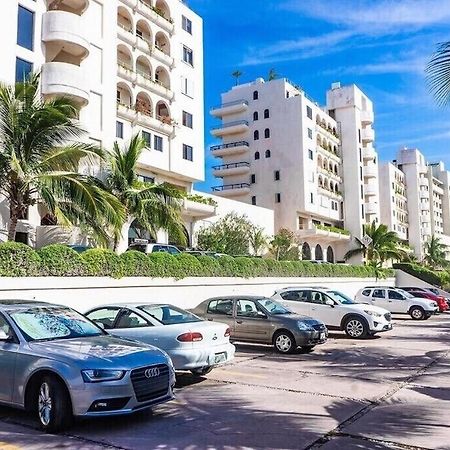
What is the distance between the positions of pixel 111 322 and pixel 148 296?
891 cm

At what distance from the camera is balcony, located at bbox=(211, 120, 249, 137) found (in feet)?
195

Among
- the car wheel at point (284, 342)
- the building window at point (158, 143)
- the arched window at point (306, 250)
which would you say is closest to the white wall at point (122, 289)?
the car wheel at point (284, 342)

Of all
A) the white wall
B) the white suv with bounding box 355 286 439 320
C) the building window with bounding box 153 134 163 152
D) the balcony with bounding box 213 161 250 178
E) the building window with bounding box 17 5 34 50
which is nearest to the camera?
the white wall

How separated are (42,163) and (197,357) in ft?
32.9

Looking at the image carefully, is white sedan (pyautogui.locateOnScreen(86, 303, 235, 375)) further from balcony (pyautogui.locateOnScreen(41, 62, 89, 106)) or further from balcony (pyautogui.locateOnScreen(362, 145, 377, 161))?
balcony (pyautogui.locateOnScreen(362, 145, 377, 161))

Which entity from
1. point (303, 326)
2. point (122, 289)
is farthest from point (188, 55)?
point (303, 326)

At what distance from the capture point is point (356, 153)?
219ft

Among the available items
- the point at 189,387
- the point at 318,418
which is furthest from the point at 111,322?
the point at 318,418

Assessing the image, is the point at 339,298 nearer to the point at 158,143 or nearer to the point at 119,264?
the point at 119,264

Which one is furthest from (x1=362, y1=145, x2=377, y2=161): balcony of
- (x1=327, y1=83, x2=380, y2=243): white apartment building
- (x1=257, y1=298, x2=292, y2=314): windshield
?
(x1=257, y1=298, x2=292, y2=314): windshield

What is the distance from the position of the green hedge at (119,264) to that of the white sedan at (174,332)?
5102 millimetres

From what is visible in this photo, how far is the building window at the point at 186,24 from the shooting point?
4000cm

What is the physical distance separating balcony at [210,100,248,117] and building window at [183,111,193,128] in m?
21.4

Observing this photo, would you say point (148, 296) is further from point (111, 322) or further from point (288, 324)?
point (111, 322)
